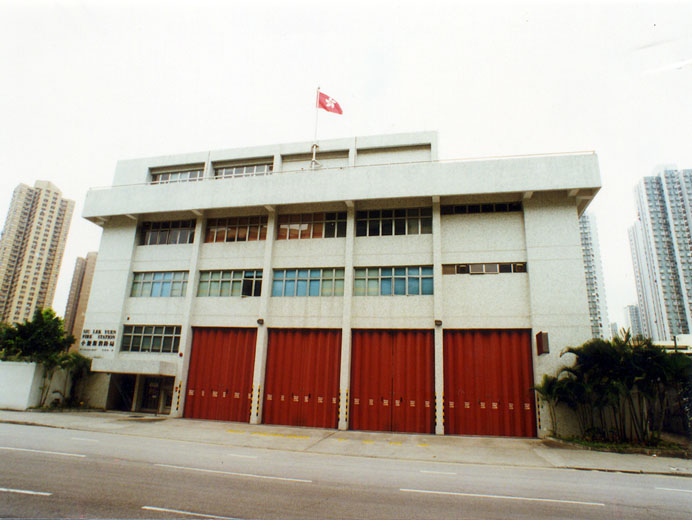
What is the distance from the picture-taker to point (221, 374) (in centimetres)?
2189

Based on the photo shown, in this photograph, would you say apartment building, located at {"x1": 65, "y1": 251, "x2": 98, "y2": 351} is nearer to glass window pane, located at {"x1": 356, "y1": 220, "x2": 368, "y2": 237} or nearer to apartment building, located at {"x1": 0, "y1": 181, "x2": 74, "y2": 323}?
apartment building, located at {"x1": 0, "y1": 181, "x2": 74, "y2": 323}

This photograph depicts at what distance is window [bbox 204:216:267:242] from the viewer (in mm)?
23750

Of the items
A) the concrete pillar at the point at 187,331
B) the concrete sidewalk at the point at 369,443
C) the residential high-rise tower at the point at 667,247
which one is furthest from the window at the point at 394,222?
the residential high-rise tower at the point at 667,247

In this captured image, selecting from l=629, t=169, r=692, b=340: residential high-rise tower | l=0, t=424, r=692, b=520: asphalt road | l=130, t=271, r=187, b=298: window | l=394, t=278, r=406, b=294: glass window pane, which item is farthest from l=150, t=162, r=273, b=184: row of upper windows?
l=629, t=169, r=692, b=340: residential high-rise tower

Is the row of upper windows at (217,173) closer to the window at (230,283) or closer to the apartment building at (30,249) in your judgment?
the window at (230,283)

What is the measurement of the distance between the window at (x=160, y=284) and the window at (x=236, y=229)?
2.91 meters

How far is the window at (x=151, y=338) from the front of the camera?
23.0m

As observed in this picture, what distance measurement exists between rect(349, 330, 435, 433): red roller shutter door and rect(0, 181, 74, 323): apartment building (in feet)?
367

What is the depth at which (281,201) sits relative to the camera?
2214cm

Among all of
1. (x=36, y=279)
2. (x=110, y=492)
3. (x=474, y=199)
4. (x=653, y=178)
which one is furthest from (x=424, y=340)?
(x=36, y=279)

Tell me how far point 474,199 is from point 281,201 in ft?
34.4

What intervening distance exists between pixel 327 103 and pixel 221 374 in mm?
16703

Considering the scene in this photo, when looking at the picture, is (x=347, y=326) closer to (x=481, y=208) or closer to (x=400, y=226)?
(x=400, y=226)

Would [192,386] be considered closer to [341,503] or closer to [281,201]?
[281,201]
